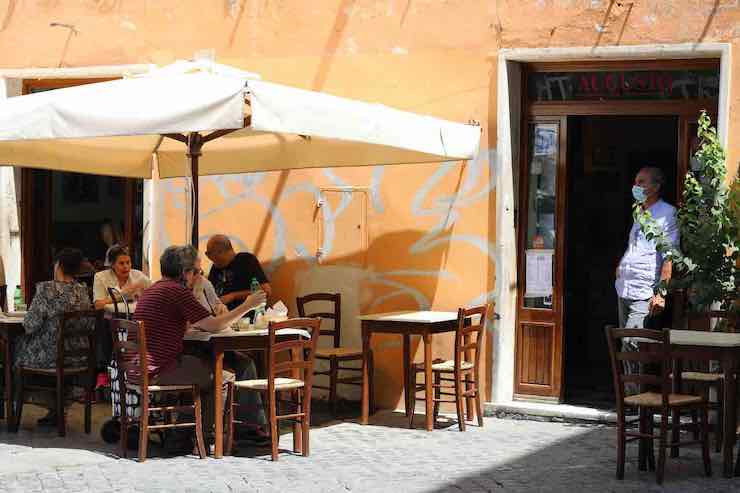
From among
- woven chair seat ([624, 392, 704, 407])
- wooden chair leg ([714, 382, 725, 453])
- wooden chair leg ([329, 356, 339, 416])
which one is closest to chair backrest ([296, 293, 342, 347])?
wooden chair leg ([329, 356, 339, 416])

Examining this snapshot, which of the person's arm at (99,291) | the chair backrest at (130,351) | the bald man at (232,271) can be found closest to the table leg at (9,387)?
the person's arm at (99,291)

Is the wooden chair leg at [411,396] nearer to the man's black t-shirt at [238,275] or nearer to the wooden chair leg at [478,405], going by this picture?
the wooden chair leg at [478,405]

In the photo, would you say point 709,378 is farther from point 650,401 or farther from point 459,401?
point 459,401

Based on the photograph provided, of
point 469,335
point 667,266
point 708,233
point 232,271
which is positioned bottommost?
point 469,335

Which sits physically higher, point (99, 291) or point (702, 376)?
point (99, 291)

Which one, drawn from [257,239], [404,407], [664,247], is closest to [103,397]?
[257,239]

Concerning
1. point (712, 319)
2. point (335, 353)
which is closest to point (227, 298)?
point (335, 353)

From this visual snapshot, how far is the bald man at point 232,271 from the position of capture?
1067 centimetres

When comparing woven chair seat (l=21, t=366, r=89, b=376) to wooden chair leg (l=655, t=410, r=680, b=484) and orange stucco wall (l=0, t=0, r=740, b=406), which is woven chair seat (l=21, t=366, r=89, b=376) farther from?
Answer: wooden chair leg (l=655, t=410, r=680, b=484)

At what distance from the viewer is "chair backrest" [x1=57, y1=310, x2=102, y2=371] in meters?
9.41

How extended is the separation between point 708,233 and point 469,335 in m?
2.27

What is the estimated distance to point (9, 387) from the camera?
31.5 feet

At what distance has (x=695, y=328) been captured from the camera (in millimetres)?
9570

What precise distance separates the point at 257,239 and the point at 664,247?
382 cm
